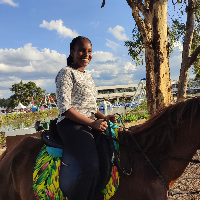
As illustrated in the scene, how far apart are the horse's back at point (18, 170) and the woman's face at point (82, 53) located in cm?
119

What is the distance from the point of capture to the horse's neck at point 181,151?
1764mm

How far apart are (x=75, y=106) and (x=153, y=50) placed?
458 centimetres

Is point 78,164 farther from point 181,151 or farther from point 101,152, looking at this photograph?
point 181,151

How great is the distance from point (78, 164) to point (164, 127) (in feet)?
3.06

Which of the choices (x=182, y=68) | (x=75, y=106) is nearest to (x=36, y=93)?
(x=182, y=68)

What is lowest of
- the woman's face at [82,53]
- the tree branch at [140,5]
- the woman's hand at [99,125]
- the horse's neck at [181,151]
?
the horse's neck at [181,151]

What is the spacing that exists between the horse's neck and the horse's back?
1.56 metres

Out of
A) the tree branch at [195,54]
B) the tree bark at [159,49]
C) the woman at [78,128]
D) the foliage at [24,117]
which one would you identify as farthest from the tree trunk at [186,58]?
A: the foliage at [24,117]

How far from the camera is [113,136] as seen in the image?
6.57ft

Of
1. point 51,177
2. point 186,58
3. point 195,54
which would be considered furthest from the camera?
point 186,58

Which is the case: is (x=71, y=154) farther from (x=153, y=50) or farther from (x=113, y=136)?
(x=153, y=50)

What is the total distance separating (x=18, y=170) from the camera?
235 cm

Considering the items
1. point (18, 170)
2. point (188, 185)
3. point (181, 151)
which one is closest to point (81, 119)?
point (181, 151)

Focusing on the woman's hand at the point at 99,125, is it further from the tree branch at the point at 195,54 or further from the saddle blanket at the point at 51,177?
the tree branch at the point at 195,54
